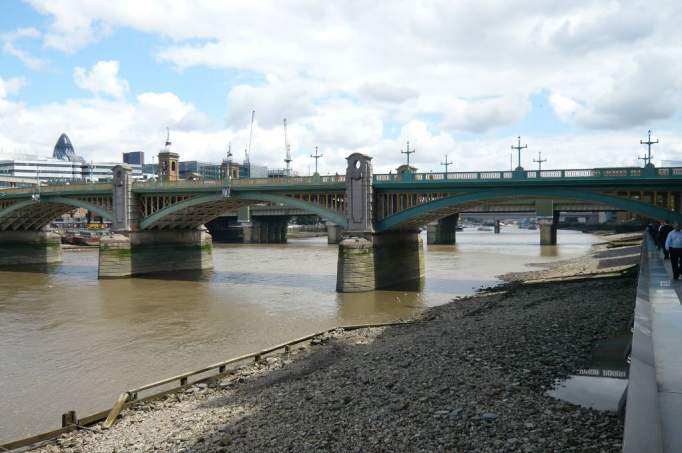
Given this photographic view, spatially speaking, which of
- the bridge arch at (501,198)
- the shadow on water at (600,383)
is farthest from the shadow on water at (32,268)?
the shadow on water at (600,383)

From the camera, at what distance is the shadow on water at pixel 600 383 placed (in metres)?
8.62

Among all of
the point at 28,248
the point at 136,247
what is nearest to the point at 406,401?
the point at 136,247

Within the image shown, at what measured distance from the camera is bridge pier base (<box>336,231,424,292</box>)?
36.6m

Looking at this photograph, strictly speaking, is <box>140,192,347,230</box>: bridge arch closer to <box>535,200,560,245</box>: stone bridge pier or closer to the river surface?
the river surface

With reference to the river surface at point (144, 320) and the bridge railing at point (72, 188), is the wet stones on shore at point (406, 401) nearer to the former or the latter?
the river surface at point (144, 320)

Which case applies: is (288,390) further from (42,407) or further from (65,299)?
(65,299)

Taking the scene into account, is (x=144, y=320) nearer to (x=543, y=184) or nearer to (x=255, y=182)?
(x=255, y=182)

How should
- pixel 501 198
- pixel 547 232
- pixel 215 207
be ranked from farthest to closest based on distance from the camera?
pixel 547 232 → pixel 215 207 → pixel 501 198

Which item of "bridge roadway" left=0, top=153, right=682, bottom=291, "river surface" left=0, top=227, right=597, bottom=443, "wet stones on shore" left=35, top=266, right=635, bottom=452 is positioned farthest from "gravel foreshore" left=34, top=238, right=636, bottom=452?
"bridge roadway" left=0, top=153, right=682, bottom=291

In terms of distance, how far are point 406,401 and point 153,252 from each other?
4540cm

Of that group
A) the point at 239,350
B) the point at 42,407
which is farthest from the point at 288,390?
the point at 239,350

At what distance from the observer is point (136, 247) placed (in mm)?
50594

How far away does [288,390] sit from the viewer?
1321cm

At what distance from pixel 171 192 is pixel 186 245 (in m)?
7.68
